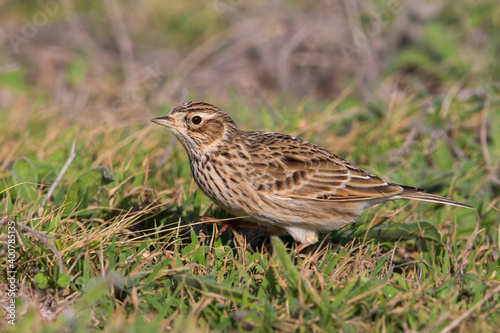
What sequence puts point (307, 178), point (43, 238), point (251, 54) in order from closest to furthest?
point (43, 238), point (307, 178), point (251, 54)

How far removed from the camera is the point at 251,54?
1080 cm

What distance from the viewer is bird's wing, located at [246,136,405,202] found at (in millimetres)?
5105

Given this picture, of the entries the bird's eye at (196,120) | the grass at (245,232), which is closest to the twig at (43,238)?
the grass at (245,232)

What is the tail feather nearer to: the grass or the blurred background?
the grass

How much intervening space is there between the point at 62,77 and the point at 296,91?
364 centimetres

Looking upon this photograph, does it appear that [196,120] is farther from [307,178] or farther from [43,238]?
[43,238]

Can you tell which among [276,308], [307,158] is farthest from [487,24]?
[276,308]

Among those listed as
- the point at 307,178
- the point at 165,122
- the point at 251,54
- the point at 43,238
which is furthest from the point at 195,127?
Result: the point at 251,54

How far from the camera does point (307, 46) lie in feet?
34.5

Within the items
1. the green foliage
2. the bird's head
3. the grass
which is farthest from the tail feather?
the green foliage

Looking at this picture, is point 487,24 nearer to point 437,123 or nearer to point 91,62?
point 437,123

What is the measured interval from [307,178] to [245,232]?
0.83 meters

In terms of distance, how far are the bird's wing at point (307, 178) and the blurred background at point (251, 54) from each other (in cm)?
371

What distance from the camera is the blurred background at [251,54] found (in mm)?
9430
